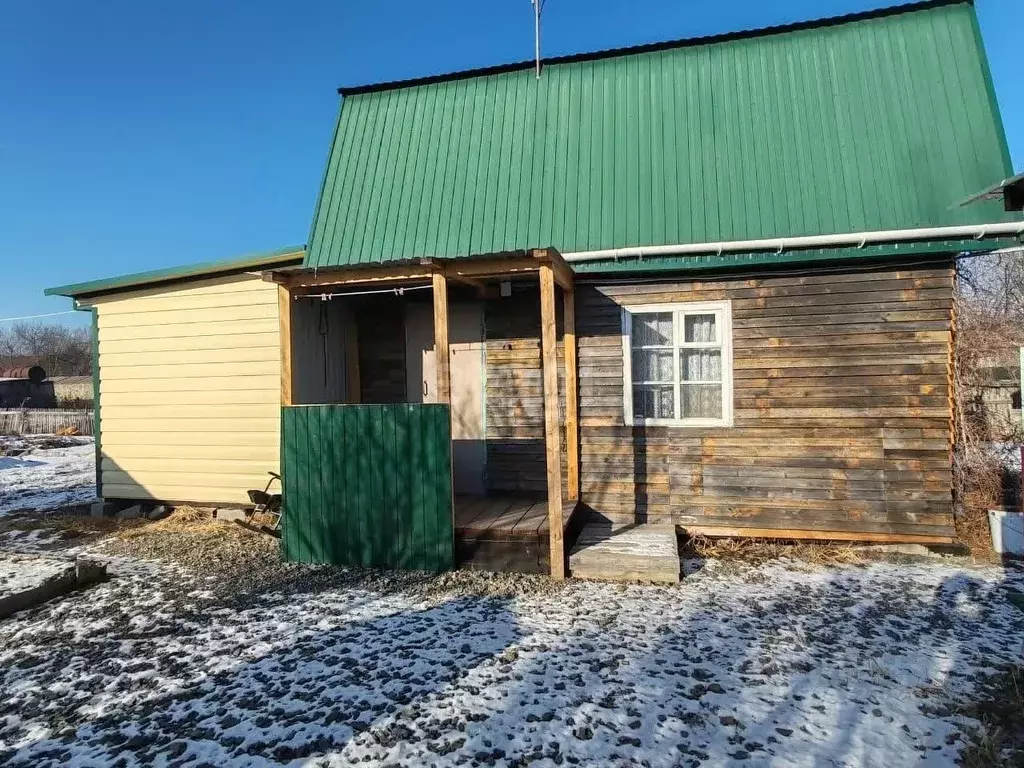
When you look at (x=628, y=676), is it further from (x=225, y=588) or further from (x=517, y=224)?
(x=517, y=224)

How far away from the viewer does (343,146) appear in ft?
26.2

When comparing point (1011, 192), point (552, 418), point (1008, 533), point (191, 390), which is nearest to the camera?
point (1011, 192)

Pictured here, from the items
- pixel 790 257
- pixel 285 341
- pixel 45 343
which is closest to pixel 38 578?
pixel 285 341

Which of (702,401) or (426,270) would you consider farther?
(702,401)

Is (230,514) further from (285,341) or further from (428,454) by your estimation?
(428,454)

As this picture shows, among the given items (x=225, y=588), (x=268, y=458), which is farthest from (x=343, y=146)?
(x=225, y=588)

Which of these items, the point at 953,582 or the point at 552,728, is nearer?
the point at 552,728

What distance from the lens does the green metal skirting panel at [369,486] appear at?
5.39m

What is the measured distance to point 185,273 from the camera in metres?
7.37

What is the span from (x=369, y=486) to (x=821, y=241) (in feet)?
16.1

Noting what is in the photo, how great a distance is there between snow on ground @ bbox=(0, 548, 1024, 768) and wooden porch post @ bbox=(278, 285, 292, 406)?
6.22ft

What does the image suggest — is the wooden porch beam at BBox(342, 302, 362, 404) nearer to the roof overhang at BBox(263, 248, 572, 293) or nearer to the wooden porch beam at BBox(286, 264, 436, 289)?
the roof overhang at BBox(263, 248, 572, 293)

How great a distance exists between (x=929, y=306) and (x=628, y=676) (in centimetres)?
469

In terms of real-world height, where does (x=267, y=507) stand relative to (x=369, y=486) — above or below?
below
